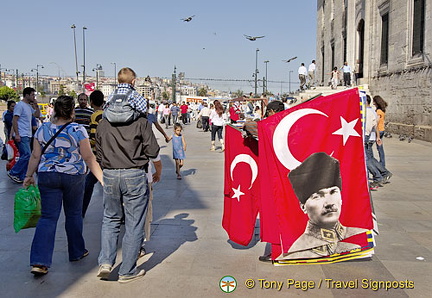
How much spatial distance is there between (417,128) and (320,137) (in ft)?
51.8

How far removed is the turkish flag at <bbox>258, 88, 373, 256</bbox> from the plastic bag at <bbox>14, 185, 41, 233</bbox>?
2.25 meters

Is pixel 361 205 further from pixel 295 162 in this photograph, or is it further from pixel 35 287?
pixel 35 287

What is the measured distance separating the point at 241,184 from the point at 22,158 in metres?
6.08

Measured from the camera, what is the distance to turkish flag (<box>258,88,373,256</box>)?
4062 millimetres

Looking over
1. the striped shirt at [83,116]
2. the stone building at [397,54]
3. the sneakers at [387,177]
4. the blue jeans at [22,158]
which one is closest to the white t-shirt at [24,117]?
the blue jeans at [22,158]

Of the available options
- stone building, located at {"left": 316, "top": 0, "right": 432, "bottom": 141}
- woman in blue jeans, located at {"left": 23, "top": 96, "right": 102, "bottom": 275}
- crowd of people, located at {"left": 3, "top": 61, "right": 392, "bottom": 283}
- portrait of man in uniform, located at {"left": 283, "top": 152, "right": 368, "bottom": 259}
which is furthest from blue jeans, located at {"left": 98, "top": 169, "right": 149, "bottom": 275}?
stone building, located at {"left": 316, "top": 0, "right": 432, "bottom": 141}

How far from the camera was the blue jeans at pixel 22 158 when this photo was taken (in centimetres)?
905

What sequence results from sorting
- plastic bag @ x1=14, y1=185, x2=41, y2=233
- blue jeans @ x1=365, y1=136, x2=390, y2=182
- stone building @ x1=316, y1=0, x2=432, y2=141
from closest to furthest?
plastic bag @ x1=14, y1=185, x2=41, y2=233 < blue jeans @ x1=365, y1=136, x2=390, y2=182 < stone building @ x1=316, y1=0, x2=432, y2=141

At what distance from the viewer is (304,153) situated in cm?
409

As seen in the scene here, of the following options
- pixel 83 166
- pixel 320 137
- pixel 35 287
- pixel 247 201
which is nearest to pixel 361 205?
pixel 320 137

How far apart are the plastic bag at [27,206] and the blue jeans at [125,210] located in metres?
0.83

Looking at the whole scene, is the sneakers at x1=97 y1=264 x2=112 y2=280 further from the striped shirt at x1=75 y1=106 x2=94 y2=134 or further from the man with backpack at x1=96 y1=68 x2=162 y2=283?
the striped shirt at x1=75 y1=106 x2=94 y2=134

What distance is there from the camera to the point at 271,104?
4.91 m

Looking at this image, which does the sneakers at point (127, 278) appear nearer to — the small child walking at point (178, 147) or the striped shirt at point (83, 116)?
the striped shirt at point (83, 116)
